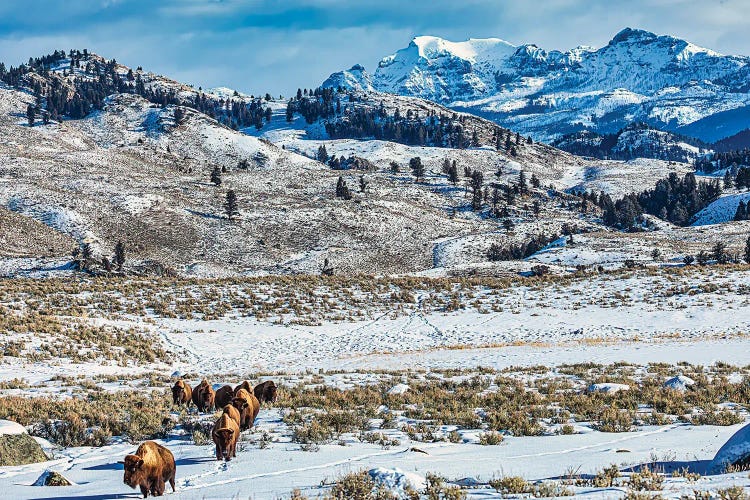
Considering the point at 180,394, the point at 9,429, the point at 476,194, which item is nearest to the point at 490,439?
the point at 180,394

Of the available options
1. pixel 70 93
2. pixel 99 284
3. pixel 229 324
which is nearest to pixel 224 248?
pixel 99 284

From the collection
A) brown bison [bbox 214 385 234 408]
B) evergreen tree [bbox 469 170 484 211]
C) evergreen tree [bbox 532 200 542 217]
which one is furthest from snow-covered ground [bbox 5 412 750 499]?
evergreen tree [bbox 469 170 484 211]

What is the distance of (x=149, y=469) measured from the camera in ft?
21.4

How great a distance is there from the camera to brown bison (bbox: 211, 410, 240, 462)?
27.5 feet

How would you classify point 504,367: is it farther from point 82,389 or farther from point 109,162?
point 109,162

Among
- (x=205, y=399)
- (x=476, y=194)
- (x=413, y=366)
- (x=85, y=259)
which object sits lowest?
(x=413, y=366)

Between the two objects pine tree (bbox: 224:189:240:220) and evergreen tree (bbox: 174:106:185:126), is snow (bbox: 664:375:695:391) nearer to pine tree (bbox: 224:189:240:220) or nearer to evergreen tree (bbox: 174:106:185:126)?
pine tree (bbox: 224:189:240:220)

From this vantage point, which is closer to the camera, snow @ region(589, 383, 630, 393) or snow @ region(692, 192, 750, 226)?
snow @ region(589, 383, 630, 393)

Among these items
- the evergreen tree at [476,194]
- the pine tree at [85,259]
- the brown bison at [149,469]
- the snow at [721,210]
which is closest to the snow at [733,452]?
the brown bison at [149,469]

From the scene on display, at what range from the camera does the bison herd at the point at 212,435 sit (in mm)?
6414

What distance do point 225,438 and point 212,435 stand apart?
269 mm

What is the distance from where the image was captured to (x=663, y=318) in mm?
33188

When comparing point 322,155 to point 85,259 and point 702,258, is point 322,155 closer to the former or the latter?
point 85,259

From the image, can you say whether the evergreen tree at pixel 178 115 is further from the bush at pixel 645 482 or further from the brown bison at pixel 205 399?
the bush at pixel 645 482
